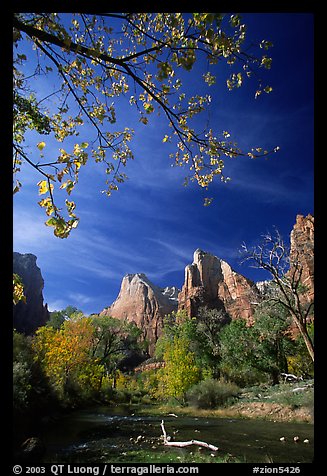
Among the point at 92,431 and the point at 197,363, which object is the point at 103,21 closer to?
the point at 92,431

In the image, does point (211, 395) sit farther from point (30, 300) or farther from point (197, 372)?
point (30, 300)

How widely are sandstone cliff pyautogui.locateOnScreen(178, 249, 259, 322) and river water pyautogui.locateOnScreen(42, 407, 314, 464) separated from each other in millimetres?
38645

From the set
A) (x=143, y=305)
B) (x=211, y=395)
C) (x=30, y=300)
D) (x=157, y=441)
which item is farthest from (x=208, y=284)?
(x=157, y=441)

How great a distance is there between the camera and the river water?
8.03 meters

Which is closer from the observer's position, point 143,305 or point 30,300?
point 30,300

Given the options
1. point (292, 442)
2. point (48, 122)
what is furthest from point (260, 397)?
point (48, 122)

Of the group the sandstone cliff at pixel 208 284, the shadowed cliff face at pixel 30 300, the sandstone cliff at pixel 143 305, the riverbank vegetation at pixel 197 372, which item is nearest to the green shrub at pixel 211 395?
the riverbank vegetation at pixel 197 372

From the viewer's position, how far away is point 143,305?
7050 cm

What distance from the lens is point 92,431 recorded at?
12852 millimetres

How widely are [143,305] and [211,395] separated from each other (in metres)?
50.1

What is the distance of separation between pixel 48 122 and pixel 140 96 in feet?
4.48

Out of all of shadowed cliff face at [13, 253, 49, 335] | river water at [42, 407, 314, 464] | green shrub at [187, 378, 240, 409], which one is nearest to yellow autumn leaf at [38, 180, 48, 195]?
river water at [42, 407, 314, 464]

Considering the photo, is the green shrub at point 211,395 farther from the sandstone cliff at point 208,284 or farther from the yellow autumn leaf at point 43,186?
the sandstone cliff at point 208,284

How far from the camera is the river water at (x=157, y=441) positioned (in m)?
8.03
